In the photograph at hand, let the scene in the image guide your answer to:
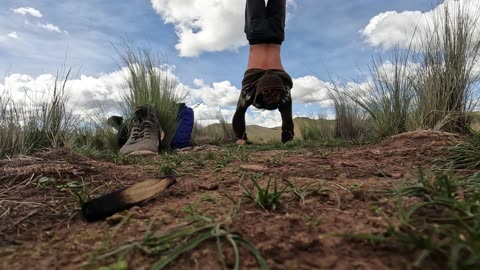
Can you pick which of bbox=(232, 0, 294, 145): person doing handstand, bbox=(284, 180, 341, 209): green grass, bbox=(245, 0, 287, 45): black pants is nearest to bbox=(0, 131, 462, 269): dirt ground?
bbox=(284, 180, 341, 209): green grass

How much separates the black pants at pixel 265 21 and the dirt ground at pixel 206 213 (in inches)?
104

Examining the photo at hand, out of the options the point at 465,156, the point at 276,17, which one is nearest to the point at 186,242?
the point at 465,156

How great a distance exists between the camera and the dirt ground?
764mm

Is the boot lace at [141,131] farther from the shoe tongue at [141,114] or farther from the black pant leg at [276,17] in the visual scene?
the black pant leg at [276,17]

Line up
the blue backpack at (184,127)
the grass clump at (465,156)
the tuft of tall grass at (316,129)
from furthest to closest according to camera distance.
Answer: the tuft of tall grass at (316,129)
the blue backpack at (184,127)
the grass clump at (465,156)

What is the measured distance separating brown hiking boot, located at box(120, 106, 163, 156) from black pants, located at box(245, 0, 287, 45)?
4.71 ft

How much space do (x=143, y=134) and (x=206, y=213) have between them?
105 inches

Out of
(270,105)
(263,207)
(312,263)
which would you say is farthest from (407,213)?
(270,105)

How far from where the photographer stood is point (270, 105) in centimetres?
420

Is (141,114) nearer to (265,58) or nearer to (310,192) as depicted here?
(265,58)

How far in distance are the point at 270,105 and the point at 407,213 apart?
134 inches

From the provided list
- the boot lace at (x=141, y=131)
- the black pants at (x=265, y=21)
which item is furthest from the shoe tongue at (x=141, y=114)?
the black pants at (x=265, y=21)

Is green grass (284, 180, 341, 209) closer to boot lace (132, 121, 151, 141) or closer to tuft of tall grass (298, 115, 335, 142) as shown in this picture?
boot lace (132, 121, 151, 141)

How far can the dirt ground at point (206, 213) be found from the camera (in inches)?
30.1
